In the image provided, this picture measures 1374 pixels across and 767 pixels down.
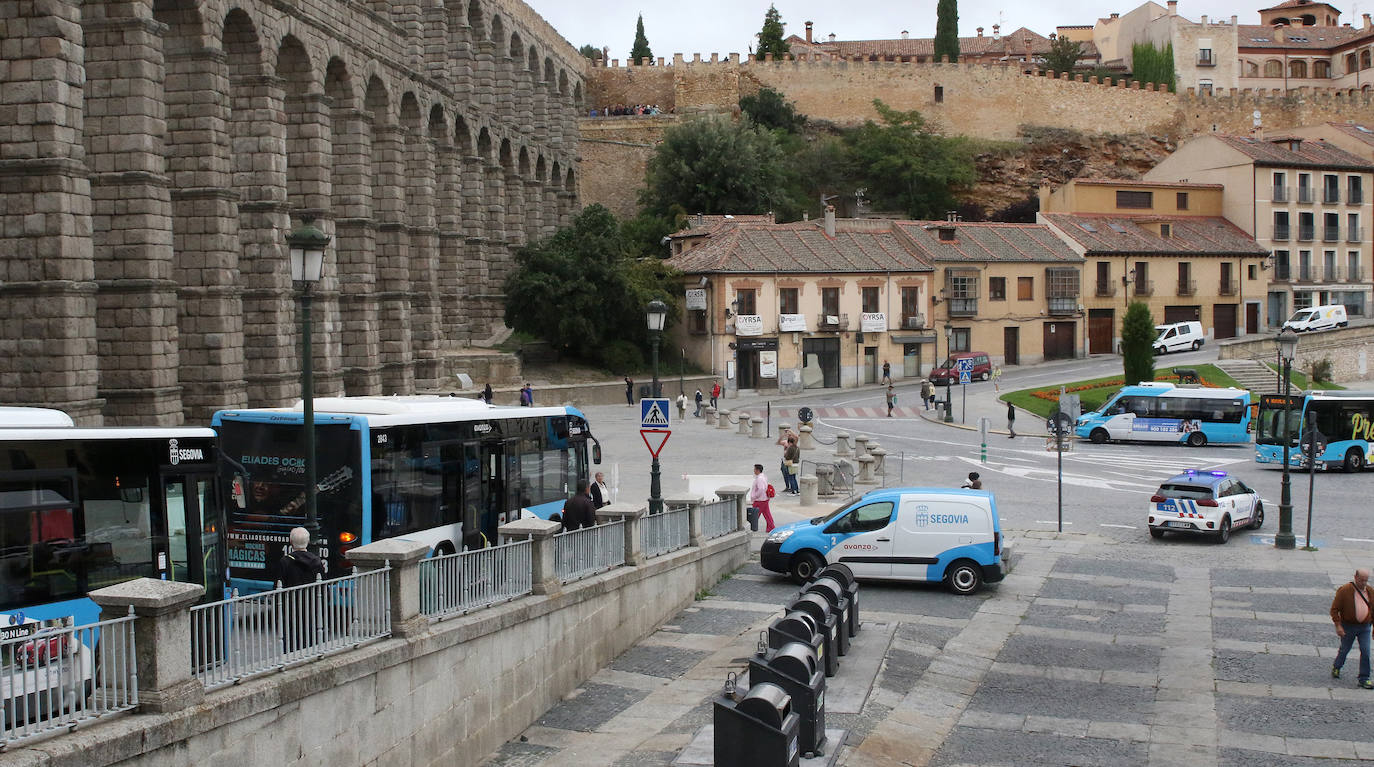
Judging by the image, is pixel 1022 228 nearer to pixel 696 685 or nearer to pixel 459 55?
pixel 459 55

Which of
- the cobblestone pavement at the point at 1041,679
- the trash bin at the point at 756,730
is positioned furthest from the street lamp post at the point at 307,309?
the trash bin at the point at 756,730

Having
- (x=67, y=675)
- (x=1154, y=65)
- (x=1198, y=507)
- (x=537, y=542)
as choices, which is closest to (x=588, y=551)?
(x=537, y=542)

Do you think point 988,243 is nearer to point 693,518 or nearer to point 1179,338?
point 1179,338

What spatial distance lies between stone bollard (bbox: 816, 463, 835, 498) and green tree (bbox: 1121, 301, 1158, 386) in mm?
21762

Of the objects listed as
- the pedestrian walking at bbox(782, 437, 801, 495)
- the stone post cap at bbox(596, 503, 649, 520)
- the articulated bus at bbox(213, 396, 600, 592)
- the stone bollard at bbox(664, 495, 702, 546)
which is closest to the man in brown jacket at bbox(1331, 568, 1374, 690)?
the stone post cap at bbox(596, 503, 649, 520)

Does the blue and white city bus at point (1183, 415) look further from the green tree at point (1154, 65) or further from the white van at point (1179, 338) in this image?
the green tree at point (1154, 65)

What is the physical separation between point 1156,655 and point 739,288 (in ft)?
138

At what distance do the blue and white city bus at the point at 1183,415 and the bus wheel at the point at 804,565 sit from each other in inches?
970

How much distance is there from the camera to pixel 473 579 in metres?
12.8

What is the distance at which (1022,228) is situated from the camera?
66.4 metres

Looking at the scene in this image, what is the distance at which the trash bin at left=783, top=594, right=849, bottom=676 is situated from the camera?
13273mm

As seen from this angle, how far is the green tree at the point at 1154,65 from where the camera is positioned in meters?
95.9

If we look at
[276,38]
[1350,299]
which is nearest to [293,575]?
[276,38]

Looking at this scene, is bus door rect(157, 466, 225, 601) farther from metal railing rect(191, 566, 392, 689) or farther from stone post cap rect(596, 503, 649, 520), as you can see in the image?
stone post cap rect(596, 503, 649, 520)
